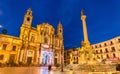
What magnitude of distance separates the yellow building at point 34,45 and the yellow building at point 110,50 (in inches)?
631

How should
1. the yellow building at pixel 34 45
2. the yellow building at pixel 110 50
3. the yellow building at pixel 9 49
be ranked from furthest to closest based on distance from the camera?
1. the yellow building at pixel 110 50
2. the yellow building at pixel 34 45
3. the yellow building at pixel 9 49

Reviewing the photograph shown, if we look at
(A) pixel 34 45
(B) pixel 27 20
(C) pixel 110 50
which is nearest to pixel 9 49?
(A) pixel 34 45

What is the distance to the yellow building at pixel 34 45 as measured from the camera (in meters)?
27.4

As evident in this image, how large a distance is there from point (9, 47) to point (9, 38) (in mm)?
2663

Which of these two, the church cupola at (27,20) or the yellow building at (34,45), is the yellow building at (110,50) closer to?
the yellow building at (34,45)

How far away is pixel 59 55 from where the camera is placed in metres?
40.1

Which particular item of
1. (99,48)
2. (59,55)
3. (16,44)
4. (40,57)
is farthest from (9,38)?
(99,48)

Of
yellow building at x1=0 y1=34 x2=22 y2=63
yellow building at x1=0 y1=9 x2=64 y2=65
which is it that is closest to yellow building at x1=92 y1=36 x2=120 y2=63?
yellow building at x1=0 y1=9 x2=64 y2=65

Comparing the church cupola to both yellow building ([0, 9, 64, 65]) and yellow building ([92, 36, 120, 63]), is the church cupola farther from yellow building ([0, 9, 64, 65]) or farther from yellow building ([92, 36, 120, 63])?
yellow building ([92, 36, 120, 63])

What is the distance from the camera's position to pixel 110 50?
33031 mm

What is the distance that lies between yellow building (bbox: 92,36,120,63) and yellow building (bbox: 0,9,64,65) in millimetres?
16019

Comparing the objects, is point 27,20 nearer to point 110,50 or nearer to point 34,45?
point 34,45

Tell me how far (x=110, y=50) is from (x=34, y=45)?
2678 cm

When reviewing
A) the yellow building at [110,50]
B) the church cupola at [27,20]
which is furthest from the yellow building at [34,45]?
the yellow building at [110,50]
